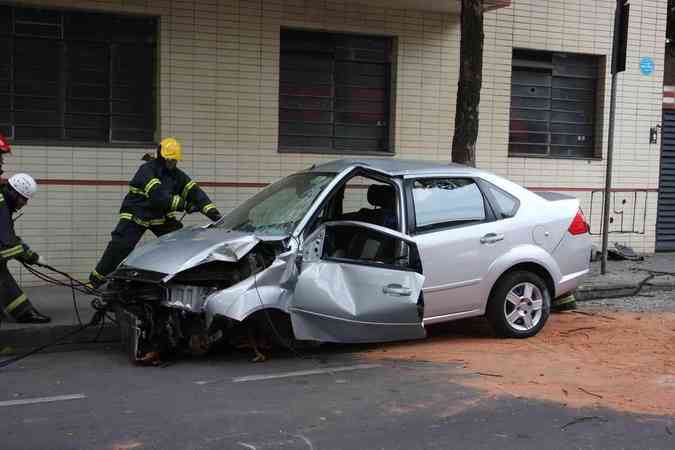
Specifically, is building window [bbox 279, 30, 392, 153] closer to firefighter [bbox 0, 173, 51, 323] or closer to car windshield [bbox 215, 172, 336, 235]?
car windshield [bbox 215, 172, 336, 235]

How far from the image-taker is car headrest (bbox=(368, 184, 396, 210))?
7.14 meters

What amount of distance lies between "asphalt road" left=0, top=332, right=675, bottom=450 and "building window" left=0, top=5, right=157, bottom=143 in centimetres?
431

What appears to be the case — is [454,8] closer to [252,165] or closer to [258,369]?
[252,165]

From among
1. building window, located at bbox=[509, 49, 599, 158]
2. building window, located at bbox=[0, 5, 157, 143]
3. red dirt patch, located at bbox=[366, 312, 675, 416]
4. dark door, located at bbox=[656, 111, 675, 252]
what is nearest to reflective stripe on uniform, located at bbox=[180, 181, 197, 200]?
building window, located at bbox=[0, 5, 157, 143]

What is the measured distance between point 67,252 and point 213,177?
2.11 meters

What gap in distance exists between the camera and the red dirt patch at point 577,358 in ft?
18.6

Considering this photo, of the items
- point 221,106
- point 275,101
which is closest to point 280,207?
point 221,106

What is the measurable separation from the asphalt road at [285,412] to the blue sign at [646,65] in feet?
28.7

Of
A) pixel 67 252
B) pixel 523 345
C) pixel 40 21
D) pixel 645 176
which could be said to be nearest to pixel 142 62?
pixel 40 21

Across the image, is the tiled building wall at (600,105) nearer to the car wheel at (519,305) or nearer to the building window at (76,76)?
the car wheel at (519,305)

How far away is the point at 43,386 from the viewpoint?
588cm

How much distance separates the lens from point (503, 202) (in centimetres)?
744

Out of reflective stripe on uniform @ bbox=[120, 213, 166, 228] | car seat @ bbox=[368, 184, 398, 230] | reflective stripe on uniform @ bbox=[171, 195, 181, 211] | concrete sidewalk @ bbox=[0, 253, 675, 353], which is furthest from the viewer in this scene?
reflective stripe on uniform @ bbox=[120, 213, 166, 228]

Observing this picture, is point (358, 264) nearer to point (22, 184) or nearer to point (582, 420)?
point (582, 420)
